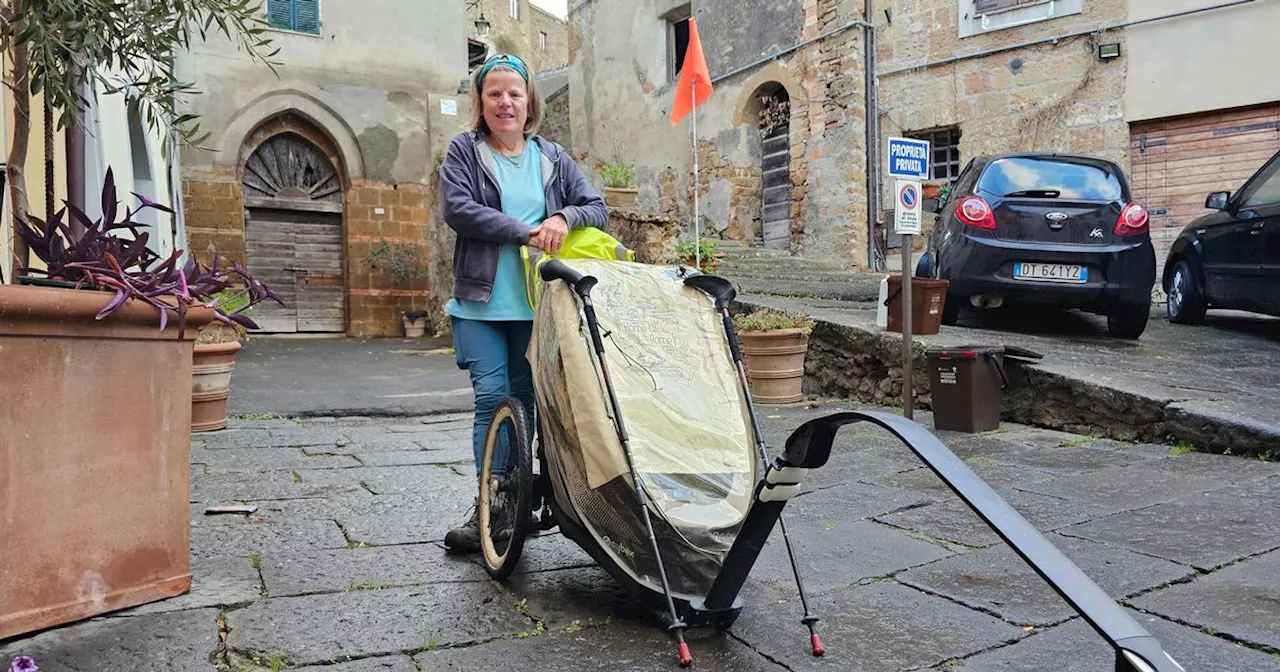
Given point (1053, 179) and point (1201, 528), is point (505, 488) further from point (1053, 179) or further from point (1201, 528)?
point (1053, 179)

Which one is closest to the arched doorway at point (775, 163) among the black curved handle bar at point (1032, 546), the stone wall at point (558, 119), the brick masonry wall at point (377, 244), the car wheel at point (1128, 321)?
the brick masonry wall at point (377, 244)

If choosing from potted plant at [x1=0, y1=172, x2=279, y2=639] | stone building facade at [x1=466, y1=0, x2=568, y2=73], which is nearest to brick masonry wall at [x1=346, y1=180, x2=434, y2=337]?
potted plant at [x1=0, y1=172, x2=279, y2=639]

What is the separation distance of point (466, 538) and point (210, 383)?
3.37 meters

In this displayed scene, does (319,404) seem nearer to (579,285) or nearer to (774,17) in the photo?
(579,285)

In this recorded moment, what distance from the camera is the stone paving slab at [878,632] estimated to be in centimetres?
208

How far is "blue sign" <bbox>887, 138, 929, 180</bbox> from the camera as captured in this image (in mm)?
5617

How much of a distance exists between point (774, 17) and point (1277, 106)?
701 cm

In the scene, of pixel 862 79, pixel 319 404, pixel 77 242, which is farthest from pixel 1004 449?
pixel 862 79

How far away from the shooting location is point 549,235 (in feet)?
8.86

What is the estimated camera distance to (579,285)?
2334 millimetres

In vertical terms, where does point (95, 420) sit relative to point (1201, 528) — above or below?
above

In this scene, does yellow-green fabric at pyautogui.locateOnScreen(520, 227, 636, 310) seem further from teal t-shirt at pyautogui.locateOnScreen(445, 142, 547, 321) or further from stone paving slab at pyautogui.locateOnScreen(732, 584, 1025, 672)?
stone paving slab at pyautogui.locateOnScreen(732, 584, 1025, 672)

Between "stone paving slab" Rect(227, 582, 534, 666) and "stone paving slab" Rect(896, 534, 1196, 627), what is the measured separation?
1158 mm

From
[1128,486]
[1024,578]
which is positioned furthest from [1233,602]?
[1128,486]
